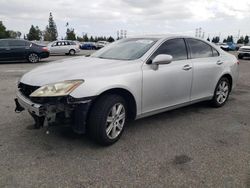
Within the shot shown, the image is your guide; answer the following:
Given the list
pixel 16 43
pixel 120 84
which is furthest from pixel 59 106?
pixel 16 43

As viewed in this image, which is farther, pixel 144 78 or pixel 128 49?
pixel 128 49

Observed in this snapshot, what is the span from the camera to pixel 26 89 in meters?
3.71

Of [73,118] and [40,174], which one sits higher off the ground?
[73,118]

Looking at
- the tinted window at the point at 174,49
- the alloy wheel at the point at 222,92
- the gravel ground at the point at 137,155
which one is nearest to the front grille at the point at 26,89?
the gravel ground at the point at 137,155

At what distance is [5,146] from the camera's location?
3619mm

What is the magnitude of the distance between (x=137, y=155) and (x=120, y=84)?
0.95 metres

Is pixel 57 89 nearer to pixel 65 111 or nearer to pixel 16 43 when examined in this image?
pixel 65 111

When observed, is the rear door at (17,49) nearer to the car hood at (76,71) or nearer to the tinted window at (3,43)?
the tinted window at (3,43)

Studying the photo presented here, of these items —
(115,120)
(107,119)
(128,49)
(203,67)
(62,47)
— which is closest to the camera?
(107,119)

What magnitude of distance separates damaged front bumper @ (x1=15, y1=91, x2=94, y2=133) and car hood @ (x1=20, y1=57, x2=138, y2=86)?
0.32 m

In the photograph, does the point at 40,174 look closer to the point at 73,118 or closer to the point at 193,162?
the point at 73,118

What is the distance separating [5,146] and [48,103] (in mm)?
972

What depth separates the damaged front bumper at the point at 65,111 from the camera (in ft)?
10.6

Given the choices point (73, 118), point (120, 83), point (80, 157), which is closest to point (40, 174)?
point (80, 157)
